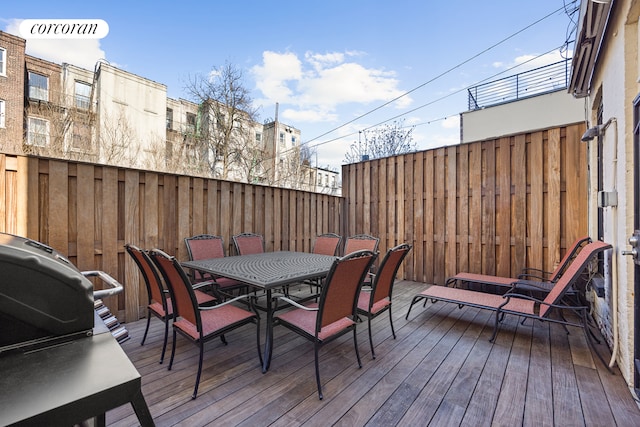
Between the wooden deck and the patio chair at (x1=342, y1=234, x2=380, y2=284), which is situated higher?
the patio chair at (x1=342, y1=234, x2=380, y2=284)

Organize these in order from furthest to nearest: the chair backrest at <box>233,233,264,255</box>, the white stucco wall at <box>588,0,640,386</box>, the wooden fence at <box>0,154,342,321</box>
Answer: the chair backrest at <box>233,233,264,255</box> < the wooden fence at <box>0,154,342,321</box> < the white stucco wall at <box>588,0,640,386</box>

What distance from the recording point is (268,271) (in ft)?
8.52

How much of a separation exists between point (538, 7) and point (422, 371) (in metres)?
8.29

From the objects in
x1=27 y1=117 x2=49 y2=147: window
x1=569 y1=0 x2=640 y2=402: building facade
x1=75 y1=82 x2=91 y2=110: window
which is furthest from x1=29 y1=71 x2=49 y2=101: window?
x1=569 y1=0 x2=640 y2=402: building facade

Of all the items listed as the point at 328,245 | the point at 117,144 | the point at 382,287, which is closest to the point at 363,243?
the point at 328,245

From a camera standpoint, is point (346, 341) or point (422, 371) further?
point (346, 341)

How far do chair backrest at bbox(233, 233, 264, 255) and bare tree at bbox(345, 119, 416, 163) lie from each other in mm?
7700

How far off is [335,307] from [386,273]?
76 cm

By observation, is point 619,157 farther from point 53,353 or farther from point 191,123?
point 191,123

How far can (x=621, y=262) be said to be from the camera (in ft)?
6.97

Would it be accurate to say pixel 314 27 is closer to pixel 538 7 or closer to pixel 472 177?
pixel 538 7

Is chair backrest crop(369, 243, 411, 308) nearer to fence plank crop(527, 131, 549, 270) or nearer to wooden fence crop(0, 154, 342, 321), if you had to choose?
wooden fence crop(0, 154, 342, 321)

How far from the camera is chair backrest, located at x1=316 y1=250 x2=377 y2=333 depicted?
188cm

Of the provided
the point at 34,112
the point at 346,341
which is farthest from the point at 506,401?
Result: the point at 34,112
